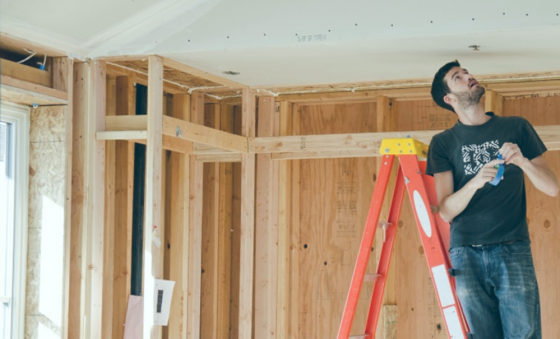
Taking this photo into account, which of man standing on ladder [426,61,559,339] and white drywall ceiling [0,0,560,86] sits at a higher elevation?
white drywall ceiling [0,0,560,86]

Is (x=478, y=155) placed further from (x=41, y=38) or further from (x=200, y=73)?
(x=41, y=38)

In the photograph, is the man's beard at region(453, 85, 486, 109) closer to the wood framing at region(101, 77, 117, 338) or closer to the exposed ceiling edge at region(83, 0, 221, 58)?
the exposed ceiling edge at region(83, 0, 221, 58)

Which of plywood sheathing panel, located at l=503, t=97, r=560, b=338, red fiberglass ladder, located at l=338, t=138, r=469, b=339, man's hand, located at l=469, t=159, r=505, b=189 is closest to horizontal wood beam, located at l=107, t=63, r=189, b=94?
red fiberglass ladder, located at l=338, t=138, r=469, b=339

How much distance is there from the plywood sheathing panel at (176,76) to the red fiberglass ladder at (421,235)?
5.61 feet

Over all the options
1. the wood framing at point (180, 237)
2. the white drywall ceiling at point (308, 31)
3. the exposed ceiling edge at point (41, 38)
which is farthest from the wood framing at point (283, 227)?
the exposed ceiling edge at point (41, 38)


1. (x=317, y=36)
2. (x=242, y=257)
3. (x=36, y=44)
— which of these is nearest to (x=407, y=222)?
(x=242, y=257)

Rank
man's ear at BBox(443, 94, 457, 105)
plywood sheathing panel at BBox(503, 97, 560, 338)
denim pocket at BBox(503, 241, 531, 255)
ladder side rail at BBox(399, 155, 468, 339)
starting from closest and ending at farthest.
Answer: denim pocket at BBox(503, 241, 531, 255), ladder side rail at BBox(399, 155, 468, 339), man's ear at BBox(443, 94, 457, 105), plywood sheathing panel at BBox(503, 97, 560, 338)

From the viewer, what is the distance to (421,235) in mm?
3455

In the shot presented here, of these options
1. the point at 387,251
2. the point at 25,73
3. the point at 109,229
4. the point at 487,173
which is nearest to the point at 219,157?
the point at 109,229

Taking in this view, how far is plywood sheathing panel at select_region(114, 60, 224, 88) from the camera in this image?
4695mm

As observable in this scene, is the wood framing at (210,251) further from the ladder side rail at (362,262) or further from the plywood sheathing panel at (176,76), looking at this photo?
the ladder side rail at (362,262)

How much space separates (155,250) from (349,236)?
68.8 inches

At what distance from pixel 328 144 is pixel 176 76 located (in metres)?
1.02

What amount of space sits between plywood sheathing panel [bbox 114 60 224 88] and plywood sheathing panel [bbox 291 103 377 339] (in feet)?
2.66
